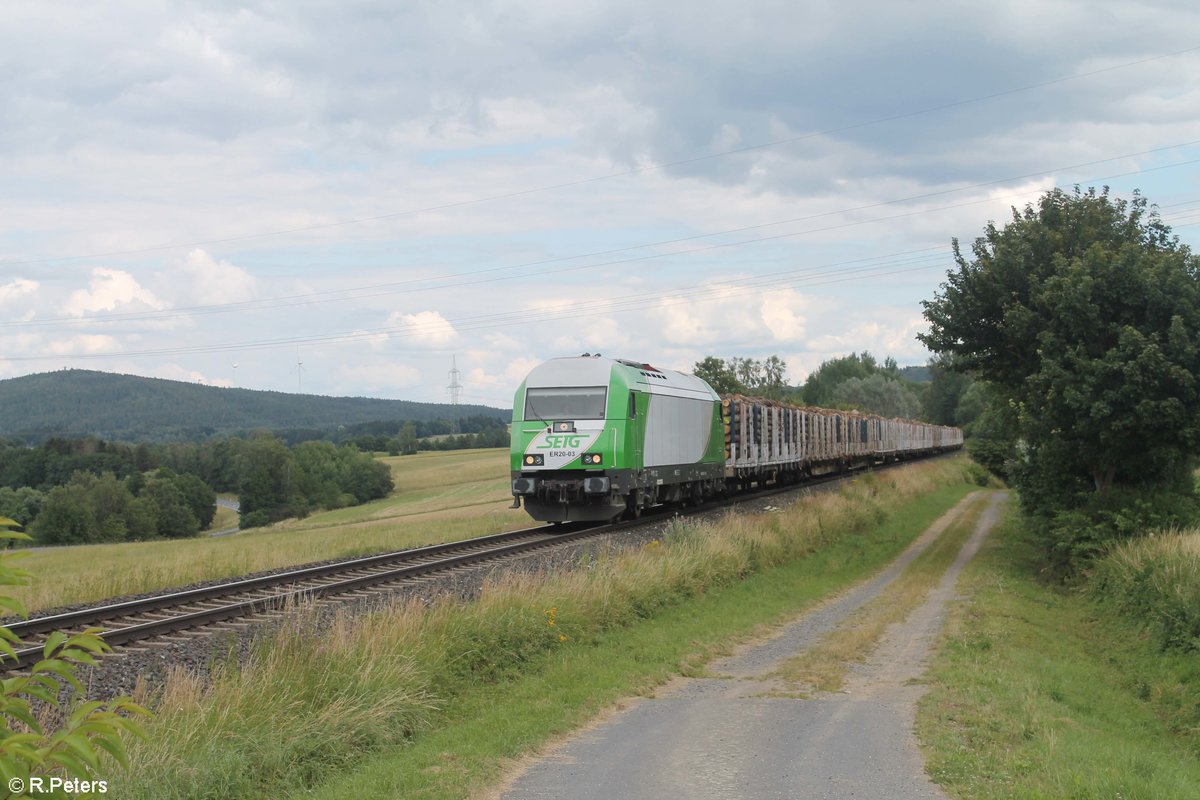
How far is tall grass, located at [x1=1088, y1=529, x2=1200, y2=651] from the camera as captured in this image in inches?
570

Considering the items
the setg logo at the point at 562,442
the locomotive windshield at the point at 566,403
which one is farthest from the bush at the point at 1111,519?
the setg logo at the point at 562,442

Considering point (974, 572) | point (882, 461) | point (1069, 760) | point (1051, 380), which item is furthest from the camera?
point (882, 461)

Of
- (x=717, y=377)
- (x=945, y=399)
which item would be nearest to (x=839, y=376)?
(x=945, y=399)

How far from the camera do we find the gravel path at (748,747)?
697 cm

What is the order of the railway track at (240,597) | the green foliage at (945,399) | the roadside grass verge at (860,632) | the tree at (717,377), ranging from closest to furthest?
the roadside grass verge at (860,632) → the railway track at (240,597) → the tree at (717,377) → the green foliage at (945,399)

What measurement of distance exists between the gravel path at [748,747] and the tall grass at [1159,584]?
→ 5.17 meters

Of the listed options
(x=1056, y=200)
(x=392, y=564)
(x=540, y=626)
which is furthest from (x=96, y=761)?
(x=1056, y=200)

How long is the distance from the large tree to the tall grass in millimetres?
2372

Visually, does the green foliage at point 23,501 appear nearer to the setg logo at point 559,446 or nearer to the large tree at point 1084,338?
the setg logo at point 559,446

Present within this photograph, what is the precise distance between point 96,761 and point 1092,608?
63.9ft

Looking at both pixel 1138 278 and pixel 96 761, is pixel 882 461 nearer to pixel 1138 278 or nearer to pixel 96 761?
pixel 1138 278

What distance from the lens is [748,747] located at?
798cm

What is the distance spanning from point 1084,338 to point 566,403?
10.9 metres

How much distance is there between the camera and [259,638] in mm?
9555
